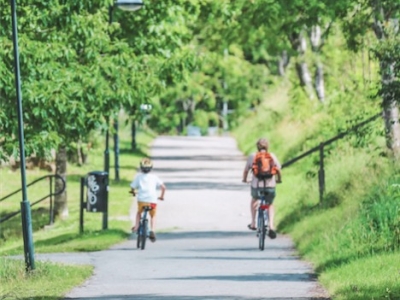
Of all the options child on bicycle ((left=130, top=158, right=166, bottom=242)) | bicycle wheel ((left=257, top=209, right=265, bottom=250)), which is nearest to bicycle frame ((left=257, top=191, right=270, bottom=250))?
bicycle wheel ((left=257, top=209, right=265, bottom=250))

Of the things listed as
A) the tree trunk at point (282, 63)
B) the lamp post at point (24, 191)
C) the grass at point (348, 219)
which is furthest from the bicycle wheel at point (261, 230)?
the tree trunk at point (282, 63)

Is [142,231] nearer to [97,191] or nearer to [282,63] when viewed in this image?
[97,191]

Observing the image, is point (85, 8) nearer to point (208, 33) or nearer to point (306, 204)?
point (306, 204)

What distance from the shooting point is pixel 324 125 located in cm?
3625

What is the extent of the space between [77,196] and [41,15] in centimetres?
1223

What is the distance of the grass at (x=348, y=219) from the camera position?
1463 cm

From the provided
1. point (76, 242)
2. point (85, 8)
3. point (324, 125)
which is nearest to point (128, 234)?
point (76, 242)

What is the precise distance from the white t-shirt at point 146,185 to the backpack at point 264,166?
1.54 m

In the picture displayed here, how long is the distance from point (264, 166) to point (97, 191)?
378 centimetres

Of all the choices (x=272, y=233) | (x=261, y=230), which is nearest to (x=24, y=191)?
(x=261, y=230)

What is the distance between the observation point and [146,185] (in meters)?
22.6

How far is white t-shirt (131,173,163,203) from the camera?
2259cm

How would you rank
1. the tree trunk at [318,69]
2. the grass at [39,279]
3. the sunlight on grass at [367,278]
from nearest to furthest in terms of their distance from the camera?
the sunlight on grass at [367,278] < the grass at [39,279] < the tree trunk at [318,69]

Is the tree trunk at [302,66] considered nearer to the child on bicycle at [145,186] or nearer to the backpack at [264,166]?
the backpack at [264,166]
